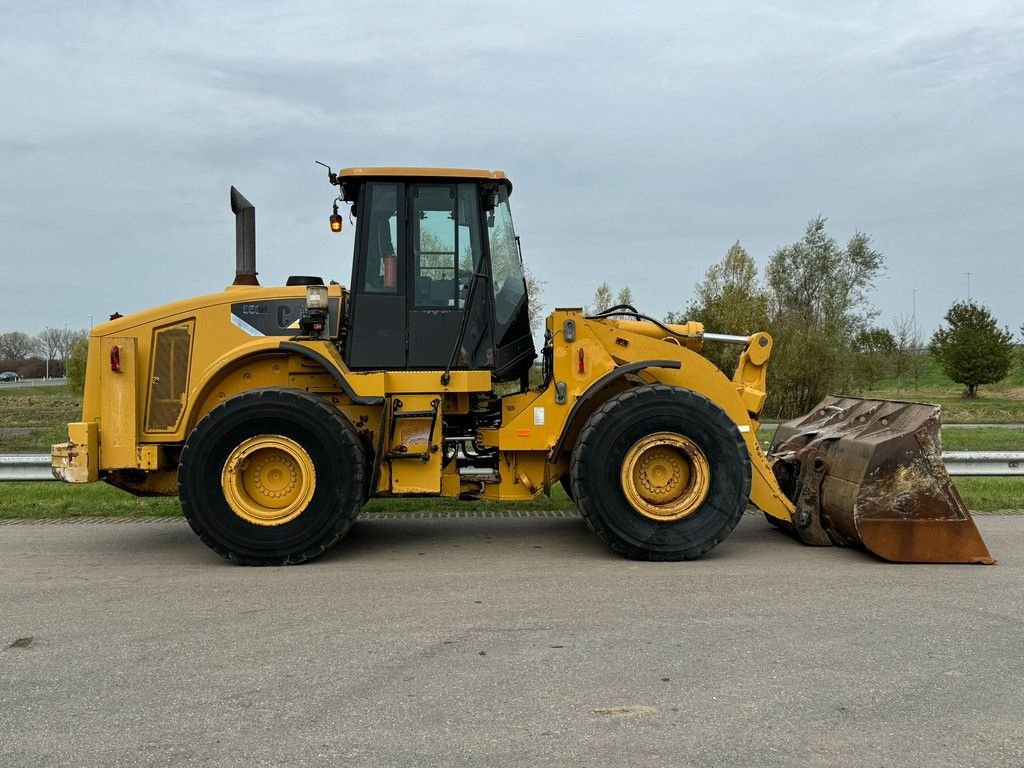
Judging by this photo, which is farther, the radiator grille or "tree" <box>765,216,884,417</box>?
"tree" <box>765,216,884,417</box>

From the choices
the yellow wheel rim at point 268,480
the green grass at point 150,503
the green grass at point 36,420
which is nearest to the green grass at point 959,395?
the green grass at point 150,503

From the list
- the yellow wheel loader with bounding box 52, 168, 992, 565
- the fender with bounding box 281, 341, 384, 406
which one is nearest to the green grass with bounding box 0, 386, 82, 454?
the yellow wheel loader with bounding box 52, 168, 992, 565

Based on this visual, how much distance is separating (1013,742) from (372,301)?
477cm

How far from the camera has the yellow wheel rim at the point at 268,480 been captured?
614cm

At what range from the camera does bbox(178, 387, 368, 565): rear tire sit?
6109 millimetres

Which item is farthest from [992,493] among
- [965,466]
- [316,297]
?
[316,297]

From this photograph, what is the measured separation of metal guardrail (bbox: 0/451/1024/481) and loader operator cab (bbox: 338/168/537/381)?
5.34 metres

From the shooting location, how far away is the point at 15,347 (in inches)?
3679

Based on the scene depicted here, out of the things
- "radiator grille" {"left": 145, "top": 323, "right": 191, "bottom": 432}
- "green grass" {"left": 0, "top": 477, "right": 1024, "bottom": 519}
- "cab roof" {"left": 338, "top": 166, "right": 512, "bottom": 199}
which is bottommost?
"green grass" {"left": 0, "top": 477, "right": 1024, "bottom": 519}

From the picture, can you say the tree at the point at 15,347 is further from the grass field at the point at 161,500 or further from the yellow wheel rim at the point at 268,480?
the yellow wheel rim at the point at 268,480

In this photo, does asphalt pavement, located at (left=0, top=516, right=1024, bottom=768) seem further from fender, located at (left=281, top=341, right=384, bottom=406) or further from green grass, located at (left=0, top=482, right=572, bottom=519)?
green grass, located at (left=0, top=482, right=572, bottom=519)

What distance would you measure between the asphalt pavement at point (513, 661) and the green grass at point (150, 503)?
206cm

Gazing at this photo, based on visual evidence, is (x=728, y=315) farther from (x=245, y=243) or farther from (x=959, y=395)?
(x=245, y=243)

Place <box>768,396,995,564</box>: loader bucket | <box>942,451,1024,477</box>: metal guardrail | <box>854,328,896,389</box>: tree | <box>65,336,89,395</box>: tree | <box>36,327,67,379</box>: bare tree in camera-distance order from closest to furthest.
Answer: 1. <box>768,396,995,564</box>: loader bucket
2. <box>942,451,1024,477</box>: metal guardrail
3. <box>854,328,896,389</box>: tree
4. <box>65,336,89,395</box>: tree
5. <box>36,327,67,379</box>: bare tree
